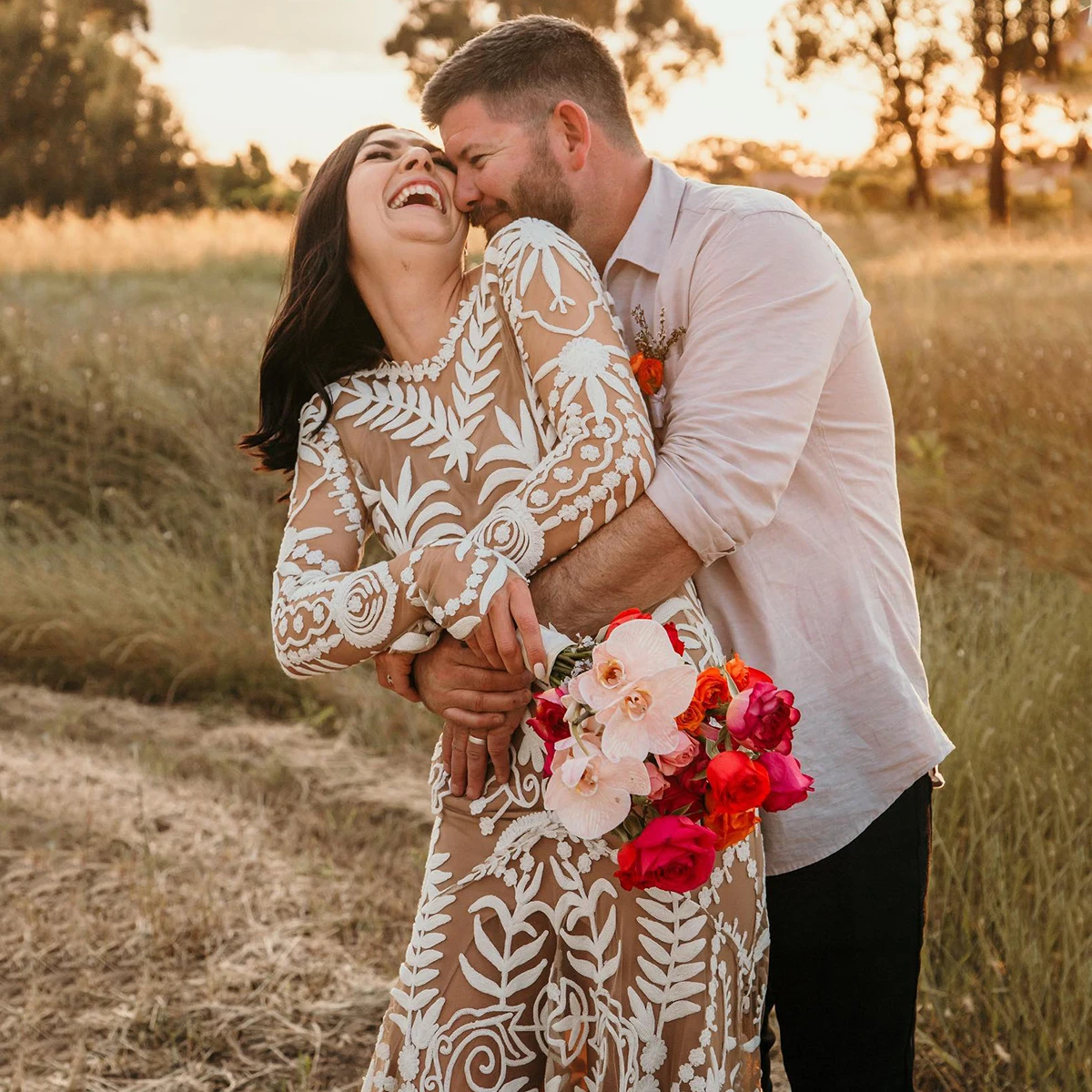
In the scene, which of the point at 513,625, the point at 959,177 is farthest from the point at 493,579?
the point at 959,177

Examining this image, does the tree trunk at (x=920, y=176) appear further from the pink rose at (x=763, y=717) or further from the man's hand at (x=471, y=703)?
the pink rose at (x=763, y=717)

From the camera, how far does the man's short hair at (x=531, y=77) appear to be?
241cm

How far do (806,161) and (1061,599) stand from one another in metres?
24.3

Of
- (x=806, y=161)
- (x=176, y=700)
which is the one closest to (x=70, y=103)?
(x=806, y=161)

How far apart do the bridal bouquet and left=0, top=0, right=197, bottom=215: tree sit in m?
25.7

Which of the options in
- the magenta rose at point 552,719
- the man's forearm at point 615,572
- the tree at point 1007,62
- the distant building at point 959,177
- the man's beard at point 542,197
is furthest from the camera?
the distant building at point 959,177

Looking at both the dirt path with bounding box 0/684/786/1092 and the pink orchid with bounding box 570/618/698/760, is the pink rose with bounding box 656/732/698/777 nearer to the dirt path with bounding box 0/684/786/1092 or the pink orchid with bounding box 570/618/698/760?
the pink orchid with bounding box 570/618/698/760

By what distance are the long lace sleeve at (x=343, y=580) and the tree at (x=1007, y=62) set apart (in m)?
18.5

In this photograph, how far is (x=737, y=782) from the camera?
1531 millimetres

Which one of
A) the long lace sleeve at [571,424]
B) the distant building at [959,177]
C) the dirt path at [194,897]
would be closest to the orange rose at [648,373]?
the long lace sleeve at [571,424]

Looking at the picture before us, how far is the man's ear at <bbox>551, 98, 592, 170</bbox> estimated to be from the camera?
2.41 m

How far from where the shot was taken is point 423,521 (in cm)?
210

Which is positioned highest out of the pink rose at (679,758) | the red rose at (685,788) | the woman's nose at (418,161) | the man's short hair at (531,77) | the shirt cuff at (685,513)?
the man's short hair at (531,77)

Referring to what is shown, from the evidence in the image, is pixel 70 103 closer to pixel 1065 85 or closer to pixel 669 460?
pixel 1065 85
